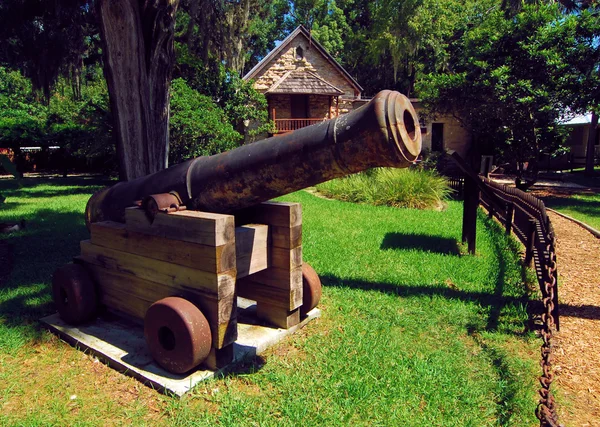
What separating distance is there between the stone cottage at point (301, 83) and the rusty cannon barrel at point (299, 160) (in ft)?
55.6

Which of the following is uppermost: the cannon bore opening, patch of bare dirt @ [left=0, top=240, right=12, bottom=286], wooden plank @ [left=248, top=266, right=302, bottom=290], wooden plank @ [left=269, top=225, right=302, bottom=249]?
the cannon bore opening

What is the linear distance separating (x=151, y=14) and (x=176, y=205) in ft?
14.1

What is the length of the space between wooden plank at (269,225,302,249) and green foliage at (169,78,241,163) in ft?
30.6

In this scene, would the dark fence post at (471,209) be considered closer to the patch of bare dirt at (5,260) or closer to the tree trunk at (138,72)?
the tree trunk at (138,72)

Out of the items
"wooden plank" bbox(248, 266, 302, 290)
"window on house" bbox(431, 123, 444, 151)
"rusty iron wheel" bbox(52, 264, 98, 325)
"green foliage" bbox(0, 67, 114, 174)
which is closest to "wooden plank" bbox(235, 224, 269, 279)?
"wooden plank" bbox(248, 266, 302, 290)

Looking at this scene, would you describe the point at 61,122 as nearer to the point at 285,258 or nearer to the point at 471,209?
the point at 471,209

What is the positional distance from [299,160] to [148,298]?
158 centimetres

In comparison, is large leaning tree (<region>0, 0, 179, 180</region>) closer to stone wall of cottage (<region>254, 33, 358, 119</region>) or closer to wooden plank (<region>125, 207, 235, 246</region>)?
wooden plank (<region>125, 207, 235, 246</region>)

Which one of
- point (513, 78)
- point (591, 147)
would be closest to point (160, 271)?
point (513, 78)

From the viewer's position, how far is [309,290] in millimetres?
3604

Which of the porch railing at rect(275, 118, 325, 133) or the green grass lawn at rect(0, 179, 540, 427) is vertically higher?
the porch railing at rect(275, 118, 325, 133)

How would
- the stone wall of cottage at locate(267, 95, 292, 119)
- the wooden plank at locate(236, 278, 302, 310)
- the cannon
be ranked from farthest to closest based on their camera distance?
the stone wall of cottage at locate(267, 95, 292, 119) → the wooden plank at locate(236, 278, 302, 310) → the cannon

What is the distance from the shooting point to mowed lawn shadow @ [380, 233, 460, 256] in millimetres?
6039

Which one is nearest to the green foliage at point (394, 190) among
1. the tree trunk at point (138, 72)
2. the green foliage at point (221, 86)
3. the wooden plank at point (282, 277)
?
the green foliage at point (221, 86)
